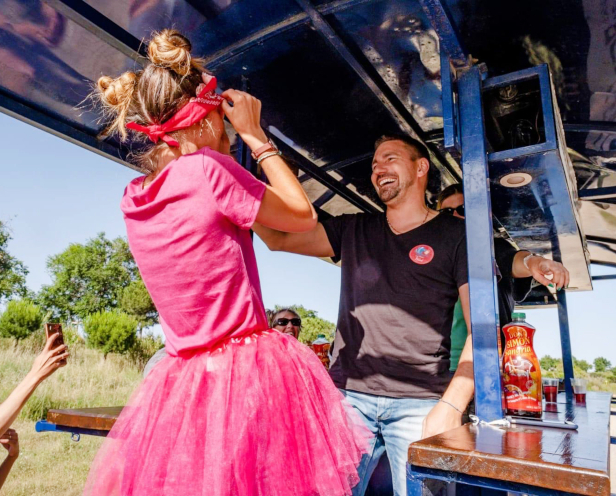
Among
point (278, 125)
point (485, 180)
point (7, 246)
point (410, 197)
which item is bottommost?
point (485, 180)

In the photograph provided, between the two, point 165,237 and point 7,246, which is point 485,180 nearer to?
point 165,237

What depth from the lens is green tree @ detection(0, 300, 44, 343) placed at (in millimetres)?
22078

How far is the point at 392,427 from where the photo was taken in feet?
6.85

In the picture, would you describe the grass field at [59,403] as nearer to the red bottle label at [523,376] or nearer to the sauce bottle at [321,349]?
the sauce bottle at [321,349]

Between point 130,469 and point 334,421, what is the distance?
0.58 m

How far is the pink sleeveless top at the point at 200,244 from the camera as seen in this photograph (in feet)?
4.15

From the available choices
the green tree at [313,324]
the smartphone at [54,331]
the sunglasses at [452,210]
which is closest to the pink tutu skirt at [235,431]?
the smartphone at [54,331]

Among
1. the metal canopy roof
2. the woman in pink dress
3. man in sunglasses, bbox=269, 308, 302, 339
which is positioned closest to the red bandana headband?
the woman in pink dress

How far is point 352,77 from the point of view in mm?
2686

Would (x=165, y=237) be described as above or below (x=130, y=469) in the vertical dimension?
above

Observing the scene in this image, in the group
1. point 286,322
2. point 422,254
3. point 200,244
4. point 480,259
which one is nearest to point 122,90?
point 200,244

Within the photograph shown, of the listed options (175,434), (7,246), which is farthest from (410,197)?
(7,246)

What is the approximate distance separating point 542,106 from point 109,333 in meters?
23.6

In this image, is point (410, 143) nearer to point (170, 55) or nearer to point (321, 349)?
point (170, 55)
